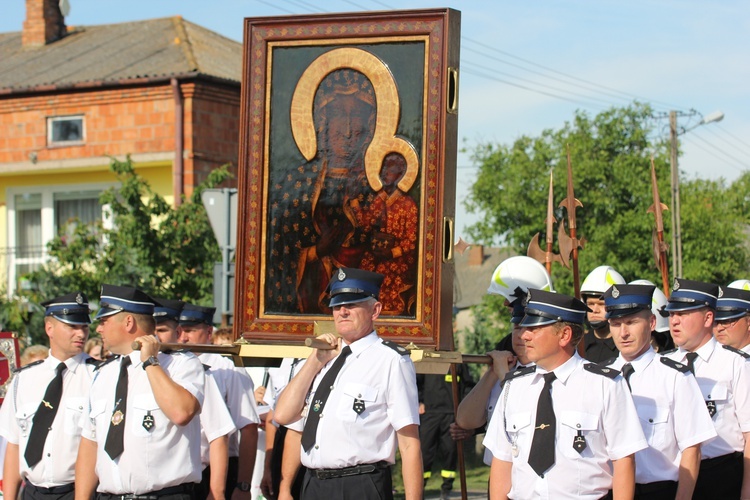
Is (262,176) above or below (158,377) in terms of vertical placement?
above

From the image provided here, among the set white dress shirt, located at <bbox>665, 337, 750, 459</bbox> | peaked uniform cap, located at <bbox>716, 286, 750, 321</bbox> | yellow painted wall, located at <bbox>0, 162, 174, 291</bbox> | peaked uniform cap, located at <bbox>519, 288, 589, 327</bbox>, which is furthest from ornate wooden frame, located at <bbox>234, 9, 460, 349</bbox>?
yellow painted wall, located at <bbox>0, 162, 174, 291</bbox>

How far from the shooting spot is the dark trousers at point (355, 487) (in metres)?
5.82

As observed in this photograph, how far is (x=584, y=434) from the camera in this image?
17.4 feet

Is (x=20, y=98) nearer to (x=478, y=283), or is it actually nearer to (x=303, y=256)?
(x=303, y=256)

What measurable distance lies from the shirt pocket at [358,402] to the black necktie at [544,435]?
86cm

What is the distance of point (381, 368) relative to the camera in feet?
19.4

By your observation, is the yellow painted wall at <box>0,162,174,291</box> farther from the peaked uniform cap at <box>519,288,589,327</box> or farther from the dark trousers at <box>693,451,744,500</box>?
the peaked uniform cap at <box>519,288,589,327</box>

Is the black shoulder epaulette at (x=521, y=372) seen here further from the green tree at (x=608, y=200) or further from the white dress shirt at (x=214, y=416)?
the green tree at (x=608, y=200)

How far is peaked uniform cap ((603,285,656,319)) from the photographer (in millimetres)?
6043

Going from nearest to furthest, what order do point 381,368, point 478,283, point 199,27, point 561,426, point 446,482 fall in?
point 561,426 → point 381,368 → point 446,482 → point 199,27 → point 478,283

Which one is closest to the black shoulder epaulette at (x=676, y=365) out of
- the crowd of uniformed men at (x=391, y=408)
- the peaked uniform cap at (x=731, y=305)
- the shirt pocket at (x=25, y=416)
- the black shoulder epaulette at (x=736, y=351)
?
the crowd of uniformed men at (x=391, y=408)

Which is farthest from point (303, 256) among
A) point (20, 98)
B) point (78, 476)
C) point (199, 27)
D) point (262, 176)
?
point (199, 27)

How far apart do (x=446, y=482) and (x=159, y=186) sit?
1193cm

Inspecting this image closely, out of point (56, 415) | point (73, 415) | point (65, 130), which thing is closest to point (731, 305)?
point (73, 415)
